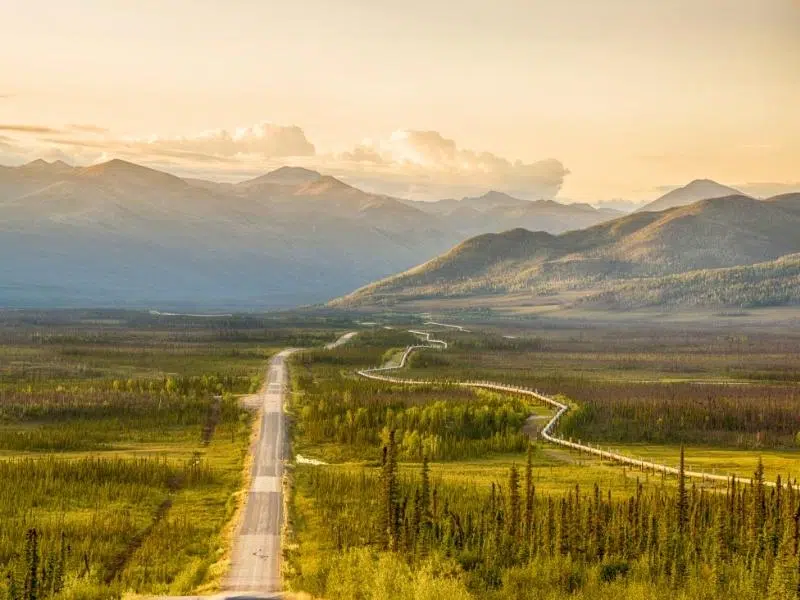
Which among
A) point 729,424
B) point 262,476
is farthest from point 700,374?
point 262,476

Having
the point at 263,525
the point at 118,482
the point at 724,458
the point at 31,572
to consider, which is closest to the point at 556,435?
the point at 724,458

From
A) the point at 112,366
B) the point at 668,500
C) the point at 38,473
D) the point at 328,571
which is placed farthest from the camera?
the point at 112,366

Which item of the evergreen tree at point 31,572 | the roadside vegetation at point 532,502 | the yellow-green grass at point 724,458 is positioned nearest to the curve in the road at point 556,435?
the roadside vegetation at point 532,502

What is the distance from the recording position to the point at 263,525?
70188 millimetres

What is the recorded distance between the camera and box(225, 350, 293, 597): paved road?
57688mm

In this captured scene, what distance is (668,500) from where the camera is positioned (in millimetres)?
70500

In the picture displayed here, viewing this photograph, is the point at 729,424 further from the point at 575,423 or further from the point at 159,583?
the point at 159,583

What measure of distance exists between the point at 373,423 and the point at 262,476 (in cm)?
2769

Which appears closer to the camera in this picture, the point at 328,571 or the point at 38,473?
the point at 328,571

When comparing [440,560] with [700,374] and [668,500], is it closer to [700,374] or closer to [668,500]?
[668,500]

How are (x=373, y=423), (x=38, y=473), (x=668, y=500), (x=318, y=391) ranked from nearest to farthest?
(x=668, y=500) < (x=38, y=473) < (x=373, y=423) < (x=318, y=391)

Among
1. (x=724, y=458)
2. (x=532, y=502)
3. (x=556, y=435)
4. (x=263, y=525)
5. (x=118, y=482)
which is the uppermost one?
(x=532, y=502)

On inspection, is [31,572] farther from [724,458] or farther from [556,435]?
[556,435]

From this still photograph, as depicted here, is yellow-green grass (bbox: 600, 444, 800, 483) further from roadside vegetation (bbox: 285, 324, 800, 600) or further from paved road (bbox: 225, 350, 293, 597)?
paved road (bbox: 225, 350, 293, 597)
